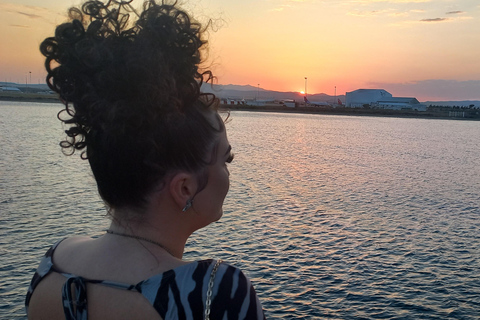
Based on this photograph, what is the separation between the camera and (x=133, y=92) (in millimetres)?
1305

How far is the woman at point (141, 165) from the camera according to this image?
1.24 meters

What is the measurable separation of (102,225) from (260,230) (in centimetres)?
356

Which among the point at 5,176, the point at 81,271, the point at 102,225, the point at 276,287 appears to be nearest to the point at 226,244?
the point at 276,287

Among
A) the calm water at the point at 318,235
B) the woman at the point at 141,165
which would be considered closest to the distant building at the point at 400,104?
the calm water at the point at 318,235

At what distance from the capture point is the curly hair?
1301mm

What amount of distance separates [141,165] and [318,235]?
10111 millimetres

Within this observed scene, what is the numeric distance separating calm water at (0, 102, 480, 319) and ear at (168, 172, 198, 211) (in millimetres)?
5154

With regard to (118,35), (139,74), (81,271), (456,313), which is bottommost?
(456,313)

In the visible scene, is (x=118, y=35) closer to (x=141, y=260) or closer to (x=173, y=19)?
(x=173, y=19)

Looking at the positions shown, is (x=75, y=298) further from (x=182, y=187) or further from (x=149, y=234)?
(x=182, y=187)

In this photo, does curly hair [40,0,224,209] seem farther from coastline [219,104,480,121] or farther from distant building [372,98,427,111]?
distant building [372,98,427,111]

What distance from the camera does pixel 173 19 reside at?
1.39 meters

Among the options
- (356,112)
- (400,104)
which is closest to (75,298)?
(356,112)

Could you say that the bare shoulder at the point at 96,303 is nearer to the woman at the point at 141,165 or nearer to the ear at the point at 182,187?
the woman at the point at 141,165
